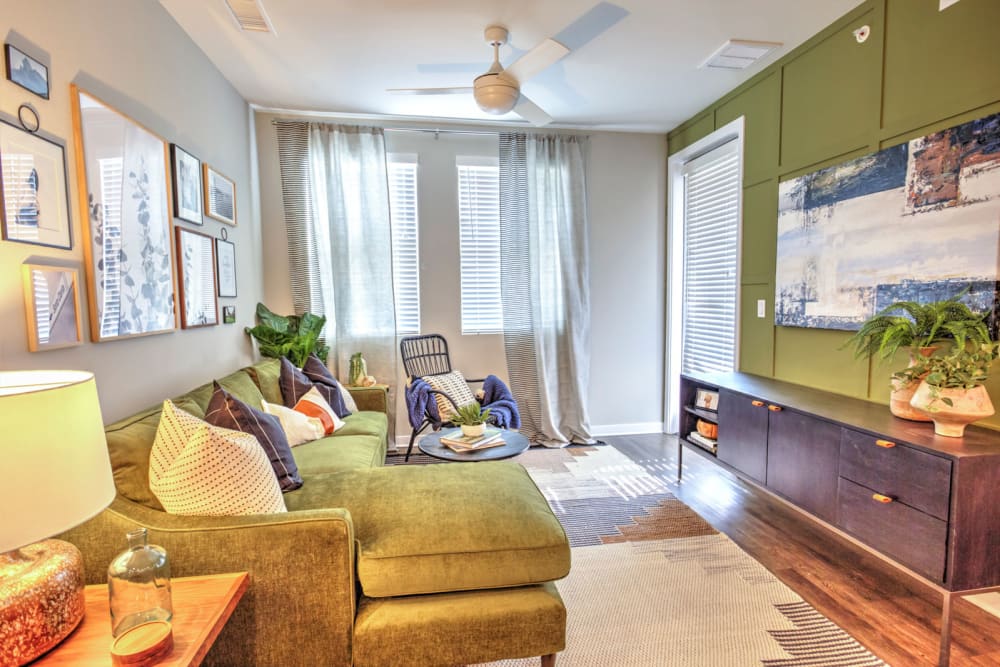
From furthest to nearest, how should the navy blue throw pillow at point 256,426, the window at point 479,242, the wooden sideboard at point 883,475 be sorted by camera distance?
1. the window at point 479,242
2. the navy blue throw pillow at point 256,426
3. the wooden sideboard at point 883,475

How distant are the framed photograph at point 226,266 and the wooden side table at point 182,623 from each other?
2139 mm

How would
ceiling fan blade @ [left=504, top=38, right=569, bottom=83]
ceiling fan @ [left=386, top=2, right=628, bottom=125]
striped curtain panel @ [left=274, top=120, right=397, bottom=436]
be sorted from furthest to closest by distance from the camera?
striped curtain panel @ [left=274, top=120, right=397, bottom=436] < ceiling fan @ [left=386, top=2, right=628, bottom=125] < ceiling fan blade @ [left=504, top=38, right=569, bottom=83]

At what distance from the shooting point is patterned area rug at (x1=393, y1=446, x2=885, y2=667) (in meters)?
1.71

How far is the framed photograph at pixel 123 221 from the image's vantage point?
1.76m

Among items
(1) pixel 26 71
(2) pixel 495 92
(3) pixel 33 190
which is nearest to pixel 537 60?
(2) pixel 495 92

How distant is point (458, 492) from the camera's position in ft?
5.95

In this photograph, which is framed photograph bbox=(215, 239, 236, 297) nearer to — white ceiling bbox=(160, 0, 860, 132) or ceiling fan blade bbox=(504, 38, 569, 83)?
white ceiling bbox=(160, 0, 860, 132)

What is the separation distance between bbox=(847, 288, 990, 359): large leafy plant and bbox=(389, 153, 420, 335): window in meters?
3.14

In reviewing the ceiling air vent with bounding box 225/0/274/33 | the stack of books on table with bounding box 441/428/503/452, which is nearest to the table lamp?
the stack of books on table with bounding box 441/428/503/452

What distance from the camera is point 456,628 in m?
1.47

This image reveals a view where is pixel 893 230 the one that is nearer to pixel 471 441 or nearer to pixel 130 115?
pixel 471 441

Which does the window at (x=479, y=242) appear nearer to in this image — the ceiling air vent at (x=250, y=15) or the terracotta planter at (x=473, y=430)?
the terracotta planter at (x=473, y=430)

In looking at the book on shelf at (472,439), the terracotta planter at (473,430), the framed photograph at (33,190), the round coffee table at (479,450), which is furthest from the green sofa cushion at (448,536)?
the framed photograph at (33,190)

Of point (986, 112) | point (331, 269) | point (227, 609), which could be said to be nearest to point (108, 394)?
point (227, 609)
